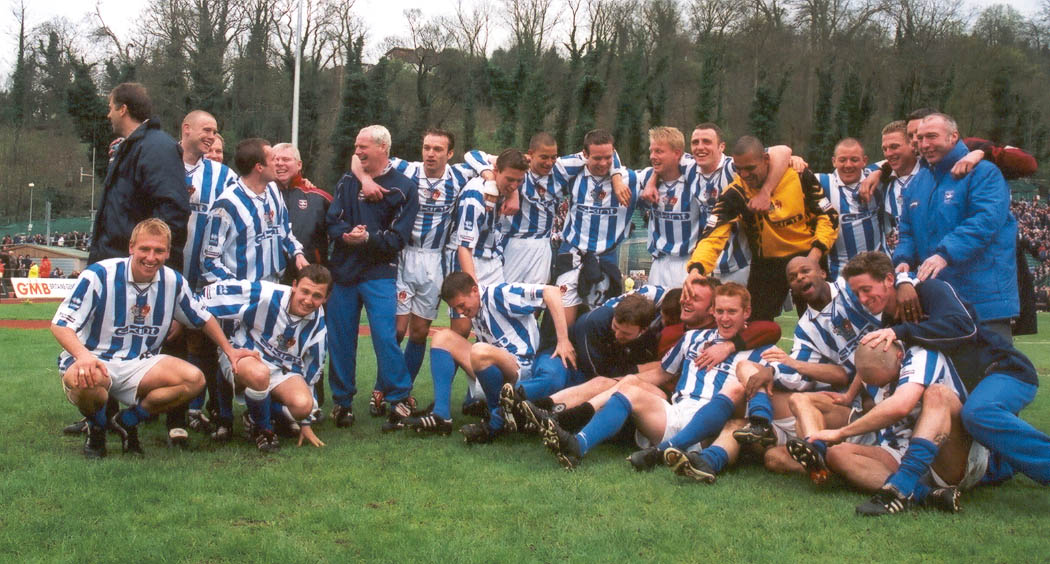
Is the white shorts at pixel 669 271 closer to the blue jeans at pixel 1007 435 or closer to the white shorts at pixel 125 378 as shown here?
the blue jeans at pixel 1007 435

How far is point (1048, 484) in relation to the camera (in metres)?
4.34

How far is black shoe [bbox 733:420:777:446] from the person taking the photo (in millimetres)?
4648

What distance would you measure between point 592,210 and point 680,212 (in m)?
0.71

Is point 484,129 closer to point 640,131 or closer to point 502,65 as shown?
point 502,65

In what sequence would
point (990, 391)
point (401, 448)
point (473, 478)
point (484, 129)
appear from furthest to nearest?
point (484, 129), point (401, 448), point (473, 478), point (990, 391)

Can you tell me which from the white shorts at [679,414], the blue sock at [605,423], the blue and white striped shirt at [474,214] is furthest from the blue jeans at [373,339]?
the white shorts at [679,414]

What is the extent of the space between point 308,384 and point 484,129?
4705cm

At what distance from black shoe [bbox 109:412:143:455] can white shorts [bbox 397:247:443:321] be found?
239 cm

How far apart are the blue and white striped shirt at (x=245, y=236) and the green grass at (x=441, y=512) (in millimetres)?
1202

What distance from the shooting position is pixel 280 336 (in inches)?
219

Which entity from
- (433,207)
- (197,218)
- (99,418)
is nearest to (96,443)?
(99,418)

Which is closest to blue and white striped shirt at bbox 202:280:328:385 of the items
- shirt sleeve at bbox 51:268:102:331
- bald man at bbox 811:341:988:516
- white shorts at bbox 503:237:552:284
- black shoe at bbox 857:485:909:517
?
shirt sleeve at bbox 51:268:102:331

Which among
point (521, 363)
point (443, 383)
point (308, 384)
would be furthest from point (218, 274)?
point (521, 363)

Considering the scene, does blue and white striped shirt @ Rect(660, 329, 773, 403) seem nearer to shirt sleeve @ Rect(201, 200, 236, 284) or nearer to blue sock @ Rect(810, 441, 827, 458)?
blue sock @ Rect(810, 441, 827, 458)
